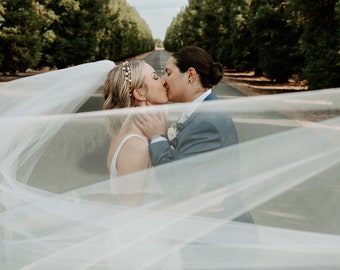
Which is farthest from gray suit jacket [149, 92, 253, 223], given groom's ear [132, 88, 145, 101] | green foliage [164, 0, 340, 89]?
green foliage [164, 0, 340, 89]

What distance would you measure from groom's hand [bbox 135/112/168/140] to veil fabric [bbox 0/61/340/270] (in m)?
0.04

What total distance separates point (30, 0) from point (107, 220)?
23273 mm

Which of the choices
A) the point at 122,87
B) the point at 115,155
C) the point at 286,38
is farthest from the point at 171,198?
the point at 286,38

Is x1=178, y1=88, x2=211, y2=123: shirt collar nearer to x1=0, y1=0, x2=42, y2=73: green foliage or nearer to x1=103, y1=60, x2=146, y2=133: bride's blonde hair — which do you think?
x1=103, y1=60, x2=146, y2=133: bride's blonde hair

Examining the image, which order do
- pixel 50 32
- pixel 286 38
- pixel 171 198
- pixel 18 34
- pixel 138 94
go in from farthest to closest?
pixel 50 32
pixel 18 34
pixel 286 38
pixel 138 94
pixel 171 198

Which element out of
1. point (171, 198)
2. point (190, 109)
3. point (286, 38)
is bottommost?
point (286, 38)

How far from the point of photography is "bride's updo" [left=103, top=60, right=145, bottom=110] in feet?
7.32

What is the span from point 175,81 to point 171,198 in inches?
26.2

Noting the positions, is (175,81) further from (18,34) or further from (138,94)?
(18,34)

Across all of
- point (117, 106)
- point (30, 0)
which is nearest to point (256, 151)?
point (117, 106)

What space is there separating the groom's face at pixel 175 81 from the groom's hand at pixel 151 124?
23 centimetres

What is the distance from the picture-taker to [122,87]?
2260 mm

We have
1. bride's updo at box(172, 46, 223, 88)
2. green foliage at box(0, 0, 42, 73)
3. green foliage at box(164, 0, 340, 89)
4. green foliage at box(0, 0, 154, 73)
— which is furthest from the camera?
green foliage at box(0, 0, 154, 73)

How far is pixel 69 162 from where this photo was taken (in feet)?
8.89
